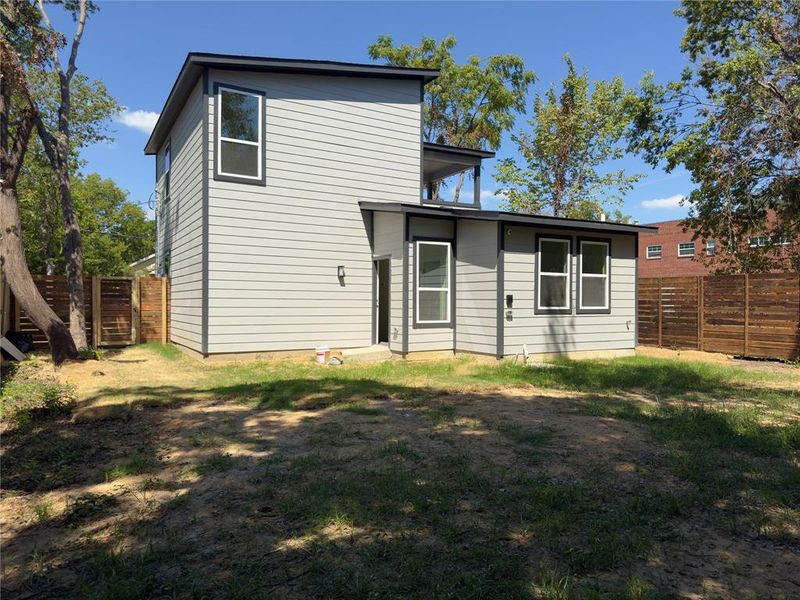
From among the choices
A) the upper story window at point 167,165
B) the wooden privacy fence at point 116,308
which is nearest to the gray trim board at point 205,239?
the wooden privacy fence at point 116,308

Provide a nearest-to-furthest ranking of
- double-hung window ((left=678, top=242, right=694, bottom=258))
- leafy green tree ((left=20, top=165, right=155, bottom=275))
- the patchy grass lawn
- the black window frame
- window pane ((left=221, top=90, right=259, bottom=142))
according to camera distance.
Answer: the patchy grass lawn, the black window frame, window pane ((left=221, top=90, right=259, bottom=142)), leafy green tree ((left=20, top=165, right=155, bottom=275)), double-hung window ((left=678, top=242, right=694, bottom=258))

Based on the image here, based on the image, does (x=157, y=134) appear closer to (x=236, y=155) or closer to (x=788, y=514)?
(x=236, y=155)

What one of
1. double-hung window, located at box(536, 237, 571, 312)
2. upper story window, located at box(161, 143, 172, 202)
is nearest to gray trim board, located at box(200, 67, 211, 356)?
upper story window, located at box(161, 143, 172, 202)

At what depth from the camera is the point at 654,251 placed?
117 feet

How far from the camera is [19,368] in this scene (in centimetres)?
952

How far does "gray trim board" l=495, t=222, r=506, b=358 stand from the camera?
1105 cm

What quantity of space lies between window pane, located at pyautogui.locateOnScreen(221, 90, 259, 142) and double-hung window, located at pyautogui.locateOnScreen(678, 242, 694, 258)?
29.9m

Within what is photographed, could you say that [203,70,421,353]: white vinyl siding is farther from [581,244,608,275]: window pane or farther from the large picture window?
[581,244,608,275]: window pane

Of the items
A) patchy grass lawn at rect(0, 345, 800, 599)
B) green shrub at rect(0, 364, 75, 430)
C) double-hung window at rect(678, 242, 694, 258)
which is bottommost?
patchy grass lawn at rect(0, 345, 800, 599)

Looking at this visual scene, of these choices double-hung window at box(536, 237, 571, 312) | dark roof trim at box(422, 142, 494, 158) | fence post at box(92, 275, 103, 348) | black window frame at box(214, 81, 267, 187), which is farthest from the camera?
dark roof trim at box(422, 142, 494, 158)

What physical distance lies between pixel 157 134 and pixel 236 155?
20.4 ft

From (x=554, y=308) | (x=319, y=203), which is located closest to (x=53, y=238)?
(x=319, y=203)

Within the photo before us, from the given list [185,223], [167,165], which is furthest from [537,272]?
[167,165]

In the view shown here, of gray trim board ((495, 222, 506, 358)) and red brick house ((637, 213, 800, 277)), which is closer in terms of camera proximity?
gray trim board ((495, 222, 506, 358))
